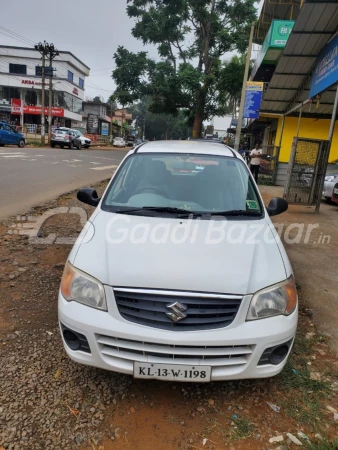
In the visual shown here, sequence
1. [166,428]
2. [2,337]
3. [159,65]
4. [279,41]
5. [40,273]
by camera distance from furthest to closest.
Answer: [159,65] → [279,41] → [40,273] → [2,337] → [166,428]

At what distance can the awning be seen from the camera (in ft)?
23.7

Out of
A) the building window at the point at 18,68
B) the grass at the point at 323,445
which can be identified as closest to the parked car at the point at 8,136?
the grass at the point at 323,445

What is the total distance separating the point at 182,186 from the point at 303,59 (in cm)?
792

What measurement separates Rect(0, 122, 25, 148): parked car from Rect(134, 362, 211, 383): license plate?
23.5m

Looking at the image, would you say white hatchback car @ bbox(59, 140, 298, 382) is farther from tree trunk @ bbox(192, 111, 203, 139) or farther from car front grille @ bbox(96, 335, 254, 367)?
tree trunk @ bbox(192, 111, 203, 139)

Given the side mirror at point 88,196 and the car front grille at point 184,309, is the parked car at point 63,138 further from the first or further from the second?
the car front grille at point 184,309

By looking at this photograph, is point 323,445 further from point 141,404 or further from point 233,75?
point 233,75

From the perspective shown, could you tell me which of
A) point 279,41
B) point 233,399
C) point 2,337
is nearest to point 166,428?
point 233,399

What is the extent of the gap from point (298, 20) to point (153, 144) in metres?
5.67

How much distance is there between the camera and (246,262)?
2.35m

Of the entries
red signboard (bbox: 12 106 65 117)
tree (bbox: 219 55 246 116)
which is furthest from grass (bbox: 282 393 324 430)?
red signboard (bbox: 12 106 65 117)

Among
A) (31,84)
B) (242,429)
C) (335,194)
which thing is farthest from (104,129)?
(242,429)

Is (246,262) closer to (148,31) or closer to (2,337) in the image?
(2,337)

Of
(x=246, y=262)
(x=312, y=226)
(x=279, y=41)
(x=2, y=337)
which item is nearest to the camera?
(x=246, y=262)
